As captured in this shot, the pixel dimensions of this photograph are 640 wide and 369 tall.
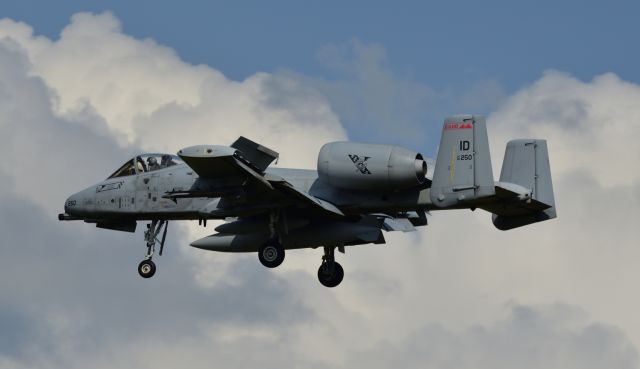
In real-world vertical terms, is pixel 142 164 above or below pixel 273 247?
above

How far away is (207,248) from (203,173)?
3658 mm

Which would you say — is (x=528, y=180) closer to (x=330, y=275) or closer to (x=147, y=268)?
(x=330, y=275)

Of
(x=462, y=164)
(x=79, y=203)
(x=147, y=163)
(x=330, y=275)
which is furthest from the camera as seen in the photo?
(x=330, y=275)

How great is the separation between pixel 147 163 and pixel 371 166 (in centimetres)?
749

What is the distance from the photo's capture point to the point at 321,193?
142ft

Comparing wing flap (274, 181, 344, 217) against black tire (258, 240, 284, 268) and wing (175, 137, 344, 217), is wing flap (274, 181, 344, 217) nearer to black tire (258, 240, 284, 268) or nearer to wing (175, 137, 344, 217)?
wing (175, 137, 344, 217)

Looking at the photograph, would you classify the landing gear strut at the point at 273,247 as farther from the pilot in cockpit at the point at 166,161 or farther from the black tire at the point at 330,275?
the pilot in cockpit at the point at 166,161

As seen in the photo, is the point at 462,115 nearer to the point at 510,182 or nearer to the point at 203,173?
the point at 510,182

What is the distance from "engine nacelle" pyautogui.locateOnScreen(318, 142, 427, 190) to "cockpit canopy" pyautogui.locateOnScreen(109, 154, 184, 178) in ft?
18.2

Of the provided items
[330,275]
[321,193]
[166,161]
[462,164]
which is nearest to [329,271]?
[330,275]

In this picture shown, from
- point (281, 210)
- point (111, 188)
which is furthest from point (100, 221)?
point (281, 210)

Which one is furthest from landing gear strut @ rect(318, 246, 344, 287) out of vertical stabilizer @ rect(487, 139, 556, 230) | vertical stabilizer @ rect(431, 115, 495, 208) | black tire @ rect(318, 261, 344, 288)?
vertical stabilizer @ rect(431, 115, 495, 208)

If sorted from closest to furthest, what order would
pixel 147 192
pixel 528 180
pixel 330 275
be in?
pixel 528 180, pixel 147 192, pixel 330 275

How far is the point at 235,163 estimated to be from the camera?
40969 millimetres
